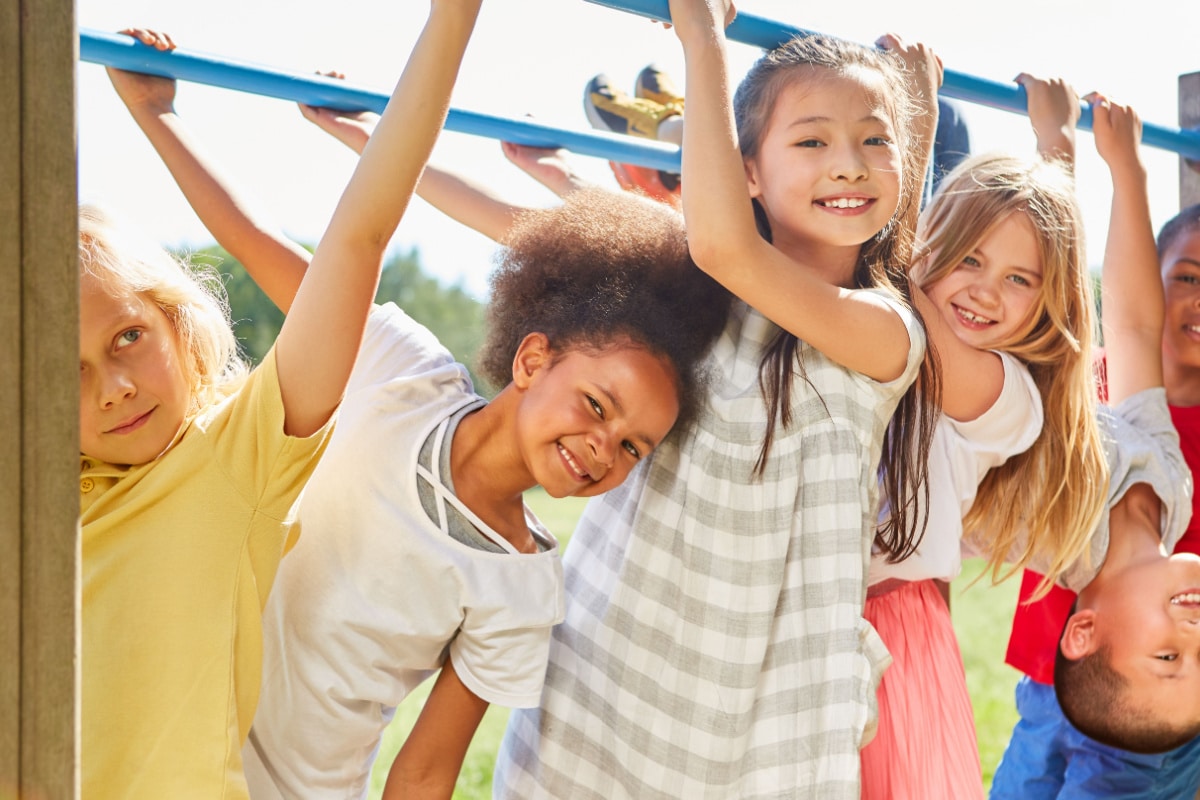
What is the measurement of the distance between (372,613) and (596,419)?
0.40m

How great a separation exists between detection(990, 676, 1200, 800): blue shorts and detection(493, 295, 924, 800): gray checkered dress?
3.65 ft

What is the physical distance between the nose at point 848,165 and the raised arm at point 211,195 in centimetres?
78

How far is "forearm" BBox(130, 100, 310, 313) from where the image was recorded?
1.79m

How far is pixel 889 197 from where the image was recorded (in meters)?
1.75

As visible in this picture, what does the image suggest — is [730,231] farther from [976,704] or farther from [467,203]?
[976,704]

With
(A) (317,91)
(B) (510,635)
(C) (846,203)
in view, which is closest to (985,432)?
(C) (846,203)

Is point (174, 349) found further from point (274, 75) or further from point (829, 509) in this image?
point (829, 509)

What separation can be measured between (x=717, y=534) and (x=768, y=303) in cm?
34

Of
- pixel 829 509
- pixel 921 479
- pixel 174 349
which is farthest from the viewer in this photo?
pixel 921 479

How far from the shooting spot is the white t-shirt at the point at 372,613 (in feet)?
5.47

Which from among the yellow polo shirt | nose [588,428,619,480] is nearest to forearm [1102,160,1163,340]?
nose [588,428,619,480]

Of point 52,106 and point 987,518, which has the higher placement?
point 52,106

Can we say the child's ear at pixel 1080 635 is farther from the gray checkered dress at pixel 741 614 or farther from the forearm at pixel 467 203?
the forearm at pixel 467 203

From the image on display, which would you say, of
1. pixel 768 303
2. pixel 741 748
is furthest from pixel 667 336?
pixel 741 748
